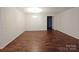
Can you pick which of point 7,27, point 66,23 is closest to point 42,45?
Result: point 66,23

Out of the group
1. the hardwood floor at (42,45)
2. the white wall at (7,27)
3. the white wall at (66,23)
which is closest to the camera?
the hardwood floor at (42,45)

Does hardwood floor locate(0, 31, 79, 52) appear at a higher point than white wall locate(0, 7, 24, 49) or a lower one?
lower

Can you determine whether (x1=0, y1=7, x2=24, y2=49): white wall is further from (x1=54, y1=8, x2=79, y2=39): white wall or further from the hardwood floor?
(x1=54, y1=8, x2=79, y2=39): white wall

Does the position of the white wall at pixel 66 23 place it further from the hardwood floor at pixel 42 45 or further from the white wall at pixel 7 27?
the white wall at pixel 7 27

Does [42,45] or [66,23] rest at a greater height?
[66,23]

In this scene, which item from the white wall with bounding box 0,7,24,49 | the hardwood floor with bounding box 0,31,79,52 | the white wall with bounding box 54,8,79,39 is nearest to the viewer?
the hardwood floor with bounding box 0,31,79,52

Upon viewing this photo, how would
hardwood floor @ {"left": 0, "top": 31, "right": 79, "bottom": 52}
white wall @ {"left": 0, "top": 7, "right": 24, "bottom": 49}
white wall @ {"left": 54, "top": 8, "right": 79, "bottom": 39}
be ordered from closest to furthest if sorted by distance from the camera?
hardwood floor @ {"left": 0, "top": 31, "right": 79, "bottom": 52} < white wall @ {"left": 0, "top": 7, "right": 24, "bottom": 49} < white wall @ {"left": 54, "top": 8, "right": 79, "bottom": 39}

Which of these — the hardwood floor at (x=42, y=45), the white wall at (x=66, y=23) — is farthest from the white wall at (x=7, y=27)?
the white wall at (x=66, y=23)

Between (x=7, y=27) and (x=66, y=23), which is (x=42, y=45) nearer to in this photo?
(x=66, y=23)

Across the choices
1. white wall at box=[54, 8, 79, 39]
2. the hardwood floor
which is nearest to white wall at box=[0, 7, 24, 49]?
the hardwood floor
